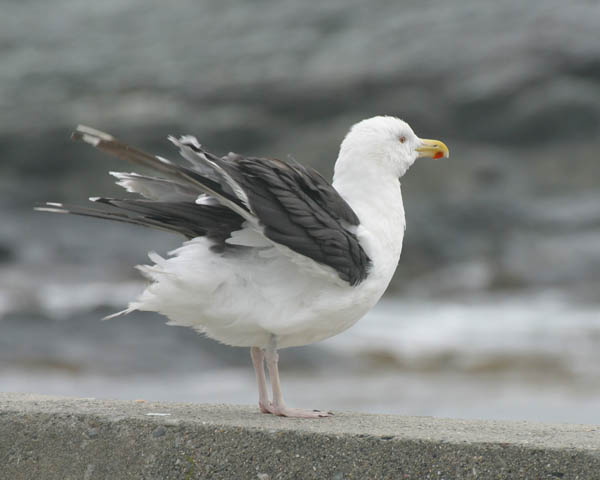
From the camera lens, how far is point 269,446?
3600mm

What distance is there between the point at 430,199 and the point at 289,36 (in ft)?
23.9

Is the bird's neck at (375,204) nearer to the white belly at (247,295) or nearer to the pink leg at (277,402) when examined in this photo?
the white belly at (247,295)

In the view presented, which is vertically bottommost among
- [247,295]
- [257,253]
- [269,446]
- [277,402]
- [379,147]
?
[269,446]

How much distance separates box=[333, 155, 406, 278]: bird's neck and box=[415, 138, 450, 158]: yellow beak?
33cm

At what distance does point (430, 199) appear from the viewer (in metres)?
19.3

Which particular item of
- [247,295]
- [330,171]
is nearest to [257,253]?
[247,295]

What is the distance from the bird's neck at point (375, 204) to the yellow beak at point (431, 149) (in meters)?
0.33

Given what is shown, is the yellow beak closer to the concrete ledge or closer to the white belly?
the white belly

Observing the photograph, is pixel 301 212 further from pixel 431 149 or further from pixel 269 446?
pixel 431 149

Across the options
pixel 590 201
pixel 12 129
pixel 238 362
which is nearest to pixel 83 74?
pixel 12 129

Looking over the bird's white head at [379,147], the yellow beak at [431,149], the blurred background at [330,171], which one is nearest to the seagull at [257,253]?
the bird's white head at [379,147]

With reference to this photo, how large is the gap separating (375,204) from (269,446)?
1.29 metres

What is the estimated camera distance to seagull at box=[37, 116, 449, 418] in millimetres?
3822

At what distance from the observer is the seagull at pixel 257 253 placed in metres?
3.82
